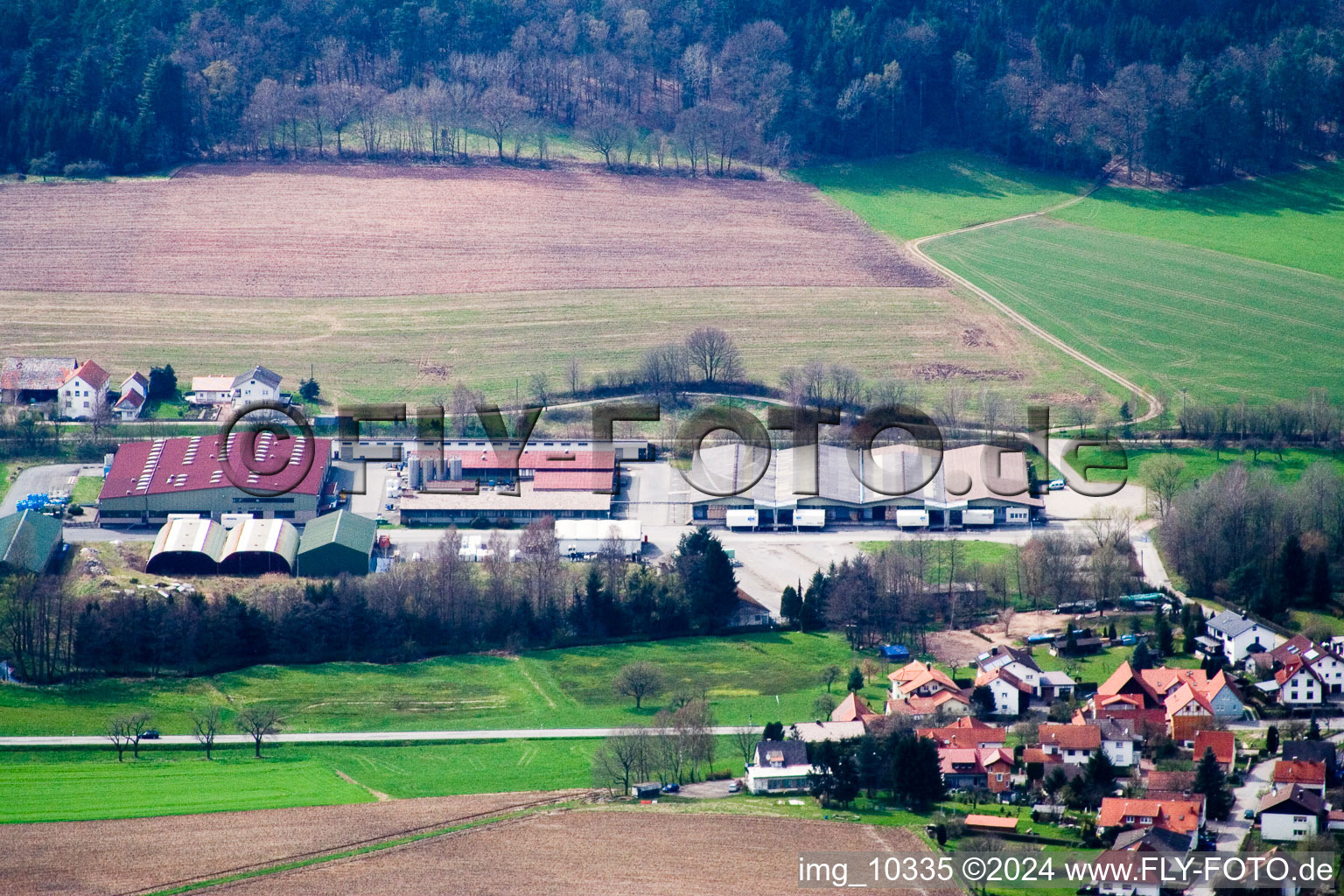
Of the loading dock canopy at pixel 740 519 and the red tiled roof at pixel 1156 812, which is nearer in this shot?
the red tiled roof at pixel 1156 812

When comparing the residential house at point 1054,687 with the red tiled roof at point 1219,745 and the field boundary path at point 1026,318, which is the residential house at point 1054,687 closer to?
the red tiled roof at point 1219,745

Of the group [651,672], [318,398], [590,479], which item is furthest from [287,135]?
[651,672]

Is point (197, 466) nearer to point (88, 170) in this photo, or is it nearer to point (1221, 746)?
point (88, 170)

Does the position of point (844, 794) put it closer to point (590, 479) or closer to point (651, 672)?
point (651, 672)

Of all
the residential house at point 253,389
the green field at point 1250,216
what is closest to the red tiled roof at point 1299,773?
the residential house at point 253,389

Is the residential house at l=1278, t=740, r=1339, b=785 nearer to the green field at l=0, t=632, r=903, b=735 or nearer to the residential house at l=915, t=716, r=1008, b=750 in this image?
the residential house at l=915, t=716, r=1008, b=750

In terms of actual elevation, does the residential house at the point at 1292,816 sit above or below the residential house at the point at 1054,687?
below

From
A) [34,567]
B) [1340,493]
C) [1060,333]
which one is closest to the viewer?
[34,567]

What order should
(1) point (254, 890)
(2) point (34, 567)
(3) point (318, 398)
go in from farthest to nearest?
1. (3) point (318, 398)
2. (2) point (34, 567)
3. (1) point (254, 890)
